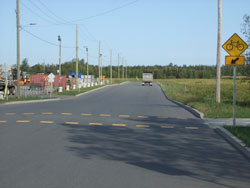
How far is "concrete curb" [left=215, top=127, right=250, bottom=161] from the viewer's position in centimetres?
877

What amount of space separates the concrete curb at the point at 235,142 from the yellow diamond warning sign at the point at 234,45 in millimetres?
2790

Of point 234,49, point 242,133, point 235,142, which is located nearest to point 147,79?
point 234,49

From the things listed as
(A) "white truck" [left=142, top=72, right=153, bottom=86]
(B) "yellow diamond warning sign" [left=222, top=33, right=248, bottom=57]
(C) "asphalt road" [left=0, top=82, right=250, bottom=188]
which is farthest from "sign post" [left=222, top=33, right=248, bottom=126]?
(A) "white truck" [left=142, top=72, right=153, bottom=86]

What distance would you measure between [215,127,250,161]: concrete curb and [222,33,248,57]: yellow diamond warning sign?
2.79 metres

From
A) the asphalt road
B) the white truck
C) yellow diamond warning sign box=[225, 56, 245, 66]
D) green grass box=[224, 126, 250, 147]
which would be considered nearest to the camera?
the asphalt road

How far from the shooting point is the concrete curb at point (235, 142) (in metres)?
8.77

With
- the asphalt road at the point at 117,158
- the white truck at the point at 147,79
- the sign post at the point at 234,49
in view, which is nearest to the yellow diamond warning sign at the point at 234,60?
the sign post at the point at 234,49

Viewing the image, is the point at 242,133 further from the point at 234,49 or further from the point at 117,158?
the point at 117,158

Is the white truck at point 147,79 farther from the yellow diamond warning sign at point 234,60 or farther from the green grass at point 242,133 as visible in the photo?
the green grass at point 242,133

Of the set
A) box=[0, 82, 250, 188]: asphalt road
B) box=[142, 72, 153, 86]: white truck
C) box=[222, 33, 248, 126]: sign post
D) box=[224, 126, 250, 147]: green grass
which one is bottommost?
box=[0, 82, 250, 188]: asphalt road

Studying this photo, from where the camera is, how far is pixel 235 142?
32.8 ft

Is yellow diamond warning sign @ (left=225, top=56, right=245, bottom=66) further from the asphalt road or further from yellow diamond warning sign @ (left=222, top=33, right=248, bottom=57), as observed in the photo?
the asphalt road

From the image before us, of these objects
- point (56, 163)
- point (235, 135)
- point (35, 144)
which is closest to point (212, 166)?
point (56, 163)

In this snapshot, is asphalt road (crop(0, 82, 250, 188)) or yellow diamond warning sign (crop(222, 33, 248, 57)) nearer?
asphalt road (crop(0, 82, 250, 188))
